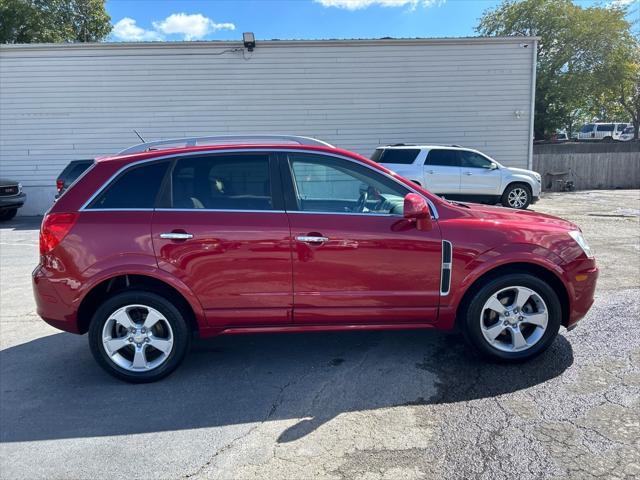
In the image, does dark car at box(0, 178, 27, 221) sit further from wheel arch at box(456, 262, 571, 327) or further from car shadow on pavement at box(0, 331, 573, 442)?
wheel arch at box(456, 262, 571, 327)

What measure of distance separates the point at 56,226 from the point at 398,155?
399 inches

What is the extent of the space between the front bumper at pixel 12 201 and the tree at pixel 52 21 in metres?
15.1

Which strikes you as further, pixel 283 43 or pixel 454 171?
pixel 283 43

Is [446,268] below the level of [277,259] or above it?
below

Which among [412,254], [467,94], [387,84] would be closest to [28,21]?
[387,84]

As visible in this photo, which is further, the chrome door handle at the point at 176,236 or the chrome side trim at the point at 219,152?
the chrome side trim at the point at 219,152

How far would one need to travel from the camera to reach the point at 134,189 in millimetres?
3676

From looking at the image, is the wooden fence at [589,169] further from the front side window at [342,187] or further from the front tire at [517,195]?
the front side window at [342,187]

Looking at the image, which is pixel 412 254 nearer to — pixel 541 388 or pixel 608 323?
pixel 541 388

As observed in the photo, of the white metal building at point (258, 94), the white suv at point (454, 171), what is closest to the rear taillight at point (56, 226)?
the white suv at point (454, 171)

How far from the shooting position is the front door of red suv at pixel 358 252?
3582 mm

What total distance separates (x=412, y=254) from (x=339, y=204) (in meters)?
0.70

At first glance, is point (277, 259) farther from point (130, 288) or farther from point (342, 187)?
point (130, 288)

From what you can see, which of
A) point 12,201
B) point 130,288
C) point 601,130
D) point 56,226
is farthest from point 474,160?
point 601,130
